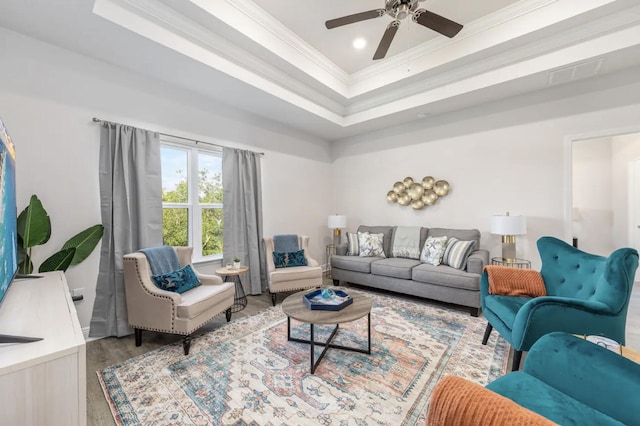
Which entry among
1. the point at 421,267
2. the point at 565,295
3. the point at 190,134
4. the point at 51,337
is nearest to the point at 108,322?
the point at 51,337

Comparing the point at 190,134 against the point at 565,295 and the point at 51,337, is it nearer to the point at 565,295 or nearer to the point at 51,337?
the point at 51,337

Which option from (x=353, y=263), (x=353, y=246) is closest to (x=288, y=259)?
(x=353, y=263)

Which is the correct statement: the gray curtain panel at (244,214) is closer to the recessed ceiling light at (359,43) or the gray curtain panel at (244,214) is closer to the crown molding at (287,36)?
the crown molding at (287,36)

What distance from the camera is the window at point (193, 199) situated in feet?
11.2

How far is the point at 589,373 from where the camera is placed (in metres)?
1.10

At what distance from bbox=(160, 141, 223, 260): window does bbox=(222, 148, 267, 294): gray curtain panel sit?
0.67 ft

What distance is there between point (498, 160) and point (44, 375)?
15.7 feet

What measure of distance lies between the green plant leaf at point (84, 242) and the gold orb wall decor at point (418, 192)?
413 centimetres

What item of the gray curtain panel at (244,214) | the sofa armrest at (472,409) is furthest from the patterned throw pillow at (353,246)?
the sofa armrest at (472,409)

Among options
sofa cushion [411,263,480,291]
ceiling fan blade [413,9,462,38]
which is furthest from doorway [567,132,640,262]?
ceiling fan blade [413,9,462,38]

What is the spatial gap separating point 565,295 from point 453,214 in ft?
7.11

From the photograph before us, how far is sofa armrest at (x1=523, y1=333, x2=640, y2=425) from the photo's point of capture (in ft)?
3.25

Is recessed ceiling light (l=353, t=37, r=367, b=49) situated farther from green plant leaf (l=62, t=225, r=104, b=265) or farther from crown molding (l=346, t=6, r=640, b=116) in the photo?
green plant leaf (l=62, t=225, r=104, b=265)

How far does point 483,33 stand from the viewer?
3010 millimetres
